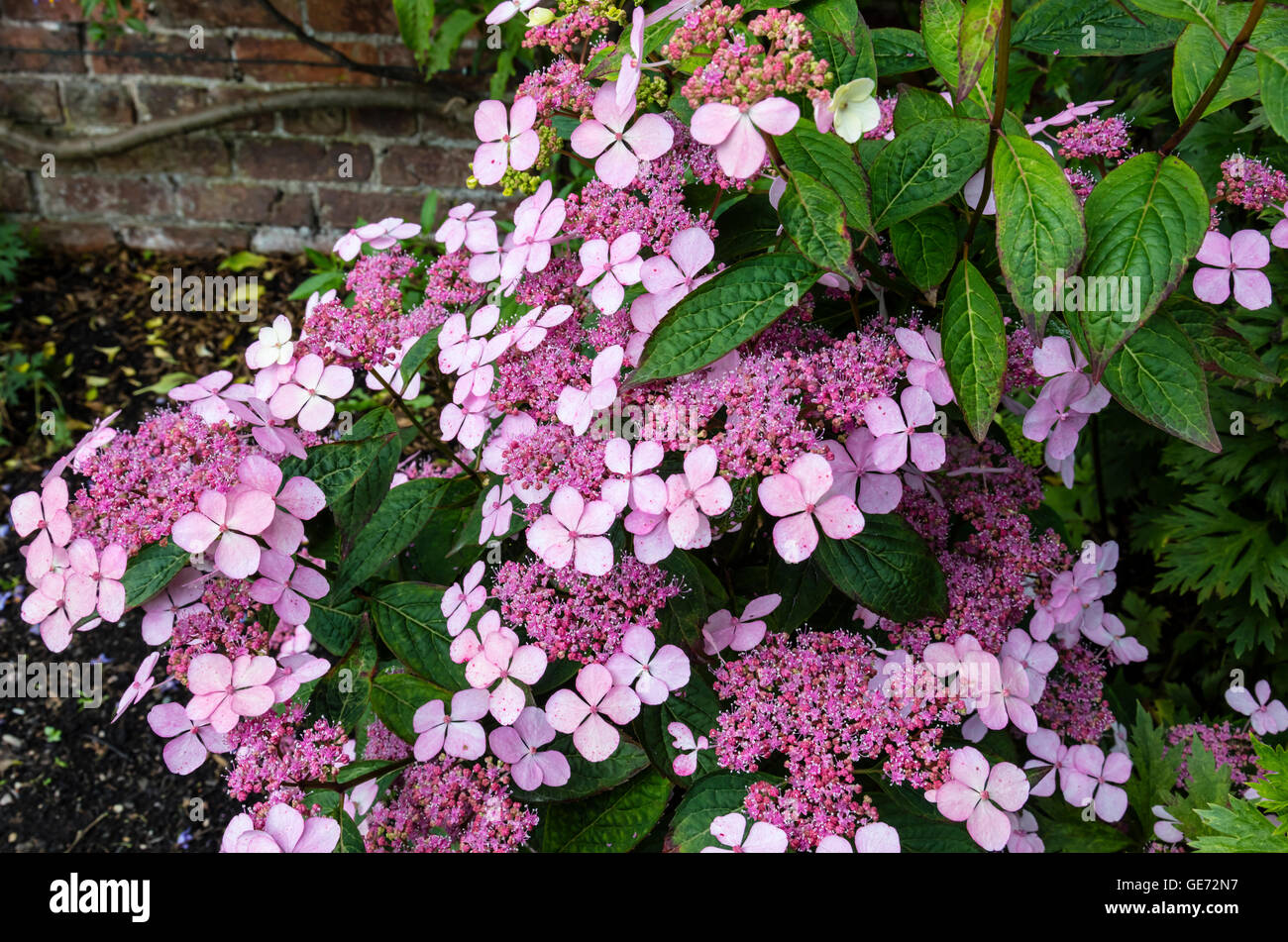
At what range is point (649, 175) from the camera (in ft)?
3.67

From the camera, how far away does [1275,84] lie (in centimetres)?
87

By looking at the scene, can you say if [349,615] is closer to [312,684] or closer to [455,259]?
[312,684]

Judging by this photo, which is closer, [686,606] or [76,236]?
[686,606]

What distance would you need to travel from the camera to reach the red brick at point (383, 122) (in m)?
3.44

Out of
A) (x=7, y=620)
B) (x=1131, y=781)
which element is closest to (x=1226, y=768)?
(x=1131, y=781)

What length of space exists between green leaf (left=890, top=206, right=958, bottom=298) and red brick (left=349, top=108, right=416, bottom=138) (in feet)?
9.22

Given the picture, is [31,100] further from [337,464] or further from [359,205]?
[337,464]

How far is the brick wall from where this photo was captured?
337 cm

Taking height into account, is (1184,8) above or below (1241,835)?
above

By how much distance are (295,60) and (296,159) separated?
0.33 m

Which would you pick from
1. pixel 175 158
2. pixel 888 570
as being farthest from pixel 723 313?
pixel 175 158

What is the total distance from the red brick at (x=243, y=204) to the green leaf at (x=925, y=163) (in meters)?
3.09

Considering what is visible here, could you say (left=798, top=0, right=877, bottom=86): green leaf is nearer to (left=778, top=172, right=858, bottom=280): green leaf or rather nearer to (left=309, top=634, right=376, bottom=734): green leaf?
(left=778, top=172, right=858, bottom=280): green leaf

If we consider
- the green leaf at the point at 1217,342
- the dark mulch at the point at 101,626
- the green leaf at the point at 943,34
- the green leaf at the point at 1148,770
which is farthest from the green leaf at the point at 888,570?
the dark mulch at the point at 101,626
